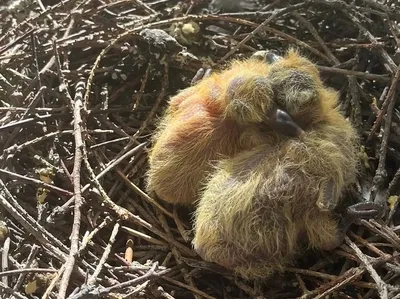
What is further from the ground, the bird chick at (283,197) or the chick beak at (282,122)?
the chick beak at (282,122)

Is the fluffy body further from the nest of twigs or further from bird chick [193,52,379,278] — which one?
the nest of twigs

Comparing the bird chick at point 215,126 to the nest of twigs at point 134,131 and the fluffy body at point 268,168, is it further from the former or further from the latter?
the nest of twigs at point 134,131

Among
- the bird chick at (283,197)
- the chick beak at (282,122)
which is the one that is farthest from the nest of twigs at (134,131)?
the chick beak at (282,122)

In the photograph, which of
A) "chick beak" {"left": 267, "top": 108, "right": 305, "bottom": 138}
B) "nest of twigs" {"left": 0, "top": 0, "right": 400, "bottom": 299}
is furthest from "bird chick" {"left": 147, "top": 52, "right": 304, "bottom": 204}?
"nest of twigs" {"left": 0, "top": 0, "right": 400, "bottom": 299}

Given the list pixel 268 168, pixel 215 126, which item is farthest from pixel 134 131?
pixel 268 168

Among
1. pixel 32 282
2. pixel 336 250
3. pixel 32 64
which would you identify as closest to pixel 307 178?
pixel 336 250

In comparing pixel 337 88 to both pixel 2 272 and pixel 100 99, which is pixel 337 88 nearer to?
pixel 100 99
